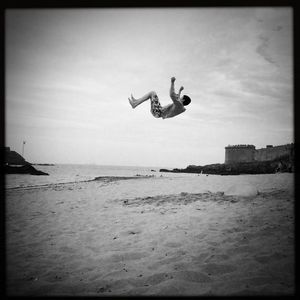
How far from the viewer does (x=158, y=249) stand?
11.9 feet

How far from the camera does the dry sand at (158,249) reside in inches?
108

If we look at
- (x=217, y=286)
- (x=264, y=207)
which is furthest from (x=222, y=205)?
(x=217, y=286)

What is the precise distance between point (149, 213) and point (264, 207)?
2708 millimetres

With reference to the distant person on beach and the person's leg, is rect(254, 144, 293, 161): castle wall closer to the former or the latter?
the distant person on beach

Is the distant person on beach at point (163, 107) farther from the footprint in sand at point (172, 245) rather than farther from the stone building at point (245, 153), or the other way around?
the stone building at point (245, 153)

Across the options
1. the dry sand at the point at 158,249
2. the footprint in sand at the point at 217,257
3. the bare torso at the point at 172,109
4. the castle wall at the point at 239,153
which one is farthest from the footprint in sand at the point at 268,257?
the castle wall at the point at 239,153

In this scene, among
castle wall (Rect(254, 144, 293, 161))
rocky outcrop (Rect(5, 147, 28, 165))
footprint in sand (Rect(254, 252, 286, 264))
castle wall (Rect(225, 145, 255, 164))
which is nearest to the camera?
footprint in sand (Rect(254, 252, 286, 264))

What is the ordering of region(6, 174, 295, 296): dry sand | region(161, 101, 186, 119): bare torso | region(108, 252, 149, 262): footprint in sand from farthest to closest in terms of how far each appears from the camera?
region(161, 101, 186, 119): bare torso
region(108, 252, 149, 262): footprint in sand
region(6, 174, 295, 296): dry sand

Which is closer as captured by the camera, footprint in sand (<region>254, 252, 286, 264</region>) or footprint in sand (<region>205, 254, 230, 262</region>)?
footprint in sand (<region>254, 252, 286, 264</region>)

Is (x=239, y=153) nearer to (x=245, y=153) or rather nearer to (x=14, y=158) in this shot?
(x=245, y=153)

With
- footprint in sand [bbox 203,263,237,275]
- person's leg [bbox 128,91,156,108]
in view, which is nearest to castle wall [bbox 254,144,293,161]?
person's leg [bbox 128,91,156,108]

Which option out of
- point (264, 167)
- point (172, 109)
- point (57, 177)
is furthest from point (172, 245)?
point (264, 167)

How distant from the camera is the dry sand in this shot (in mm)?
2732

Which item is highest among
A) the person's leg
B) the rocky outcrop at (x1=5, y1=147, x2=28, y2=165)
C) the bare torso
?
the person's leg
